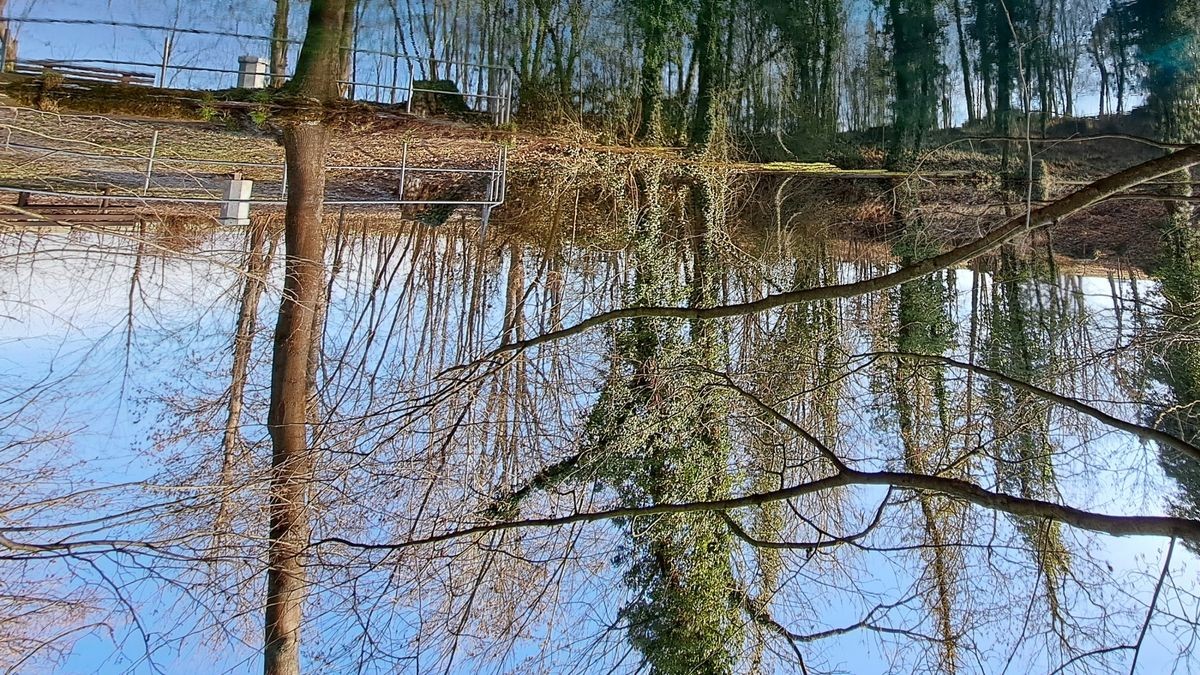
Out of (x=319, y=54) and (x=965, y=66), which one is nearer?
(x=319, y=54)

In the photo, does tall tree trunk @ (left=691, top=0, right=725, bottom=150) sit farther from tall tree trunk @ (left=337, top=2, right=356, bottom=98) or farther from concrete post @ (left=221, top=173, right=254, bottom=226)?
concrete post @ (left=221, top=173, right=254, bottom=226)

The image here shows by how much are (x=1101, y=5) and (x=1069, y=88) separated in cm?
161

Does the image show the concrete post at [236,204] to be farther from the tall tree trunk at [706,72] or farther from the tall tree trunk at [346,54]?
the tall tree trunk at [706,72]

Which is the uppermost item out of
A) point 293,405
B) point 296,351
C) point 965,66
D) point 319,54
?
point 965,66

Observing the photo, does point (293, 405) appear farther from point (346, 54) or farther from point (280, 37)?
point (280, 37)

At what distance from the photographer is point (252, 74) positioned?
6516 millimetres

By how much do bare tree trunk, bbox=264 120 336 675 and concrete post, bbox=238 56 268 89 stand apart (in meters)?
0.93

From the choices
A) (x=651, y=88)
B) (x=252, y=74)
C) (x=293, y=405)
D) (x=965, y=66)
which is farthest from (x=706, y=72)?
(x=293, y=405)

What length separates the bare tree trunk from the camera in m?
4.71

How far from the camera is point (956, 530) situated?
8.16 meters

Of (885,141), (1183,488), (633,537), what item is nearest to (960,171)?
(885,141)

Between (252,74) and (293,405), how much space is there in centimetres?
325

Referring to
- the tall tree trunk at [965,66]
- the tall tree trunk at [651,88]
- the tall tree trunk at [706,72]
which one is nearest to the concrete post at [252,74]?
the tall tree trunk at [651,88]

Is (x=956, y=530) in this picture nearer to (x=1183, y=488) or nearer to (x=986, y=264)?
(x=1183, y=488)
